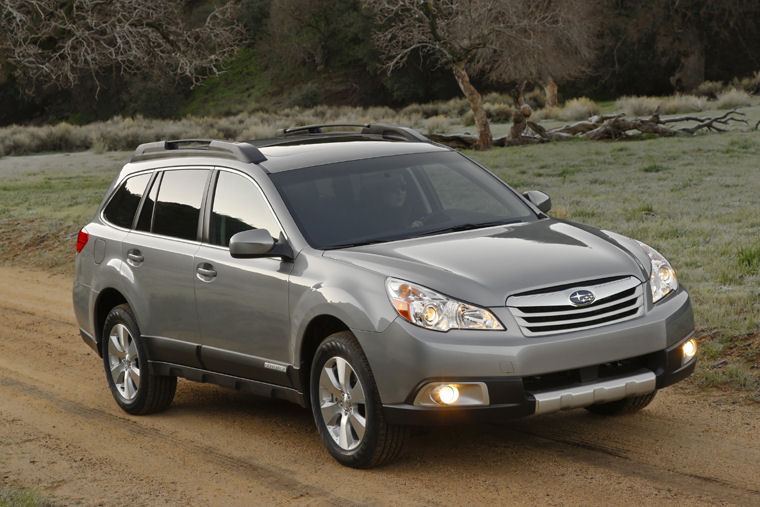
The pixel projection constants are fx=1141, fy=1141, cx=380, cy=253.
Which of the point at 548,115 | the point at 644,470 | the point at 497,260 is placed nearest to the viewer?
the point at 644,470

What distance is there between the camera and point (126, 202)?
8453 mm

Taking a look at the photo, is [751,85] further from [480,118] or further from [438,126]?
[480,118]

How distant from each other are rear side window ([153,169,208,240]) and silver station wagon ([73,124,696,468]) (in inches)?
0.6

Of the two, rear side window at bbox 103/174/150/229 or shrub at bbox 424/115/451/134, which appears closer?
rear side window at bbox 103/174/150/229

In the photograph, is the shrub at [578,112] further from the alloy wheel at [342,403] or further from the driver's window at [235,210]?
the alloy wheel at [342,403]

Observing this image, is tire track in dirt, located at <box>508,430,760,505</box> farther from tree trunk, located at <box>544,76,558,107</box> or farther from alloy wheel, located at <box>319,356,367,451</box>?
tree trunk, located at <box>544,76,558,107</box>

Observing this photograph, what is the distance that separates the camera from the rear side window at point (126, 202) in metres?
8.31

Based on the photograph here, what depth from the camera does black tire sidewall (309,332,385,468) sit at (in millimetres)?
Answer: 5973

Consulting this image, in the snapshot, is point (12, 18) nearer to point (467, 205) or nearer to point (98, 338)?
point (98, 338)

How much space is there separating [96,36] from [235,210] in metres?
14.7

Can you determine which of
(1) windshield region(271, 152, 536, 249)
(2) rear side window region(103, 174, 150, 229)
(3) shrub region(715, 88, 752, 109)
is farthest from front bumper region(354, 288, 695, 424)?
(3) shrub region(715, 88, 752, 109)

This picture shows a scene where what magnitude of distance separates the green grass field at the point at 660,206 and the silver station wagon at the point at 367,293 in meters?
2.20

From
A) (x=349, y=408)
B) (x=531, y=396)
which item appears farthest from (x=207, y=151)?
(x=531, y=396)

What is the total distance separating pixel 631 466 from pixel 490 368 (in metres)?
1.06
